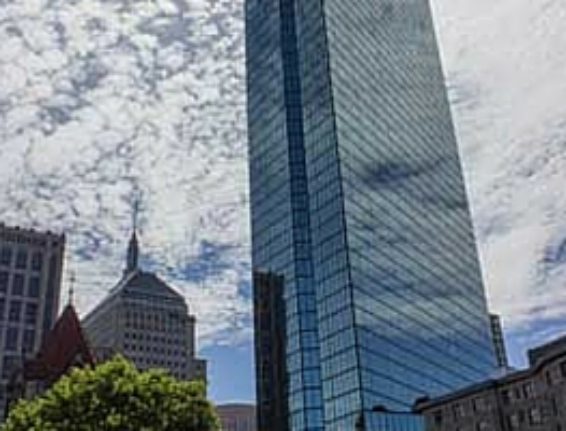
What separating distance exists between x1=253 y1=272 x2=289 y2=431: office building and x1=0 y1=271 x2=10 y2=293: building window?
98.5m

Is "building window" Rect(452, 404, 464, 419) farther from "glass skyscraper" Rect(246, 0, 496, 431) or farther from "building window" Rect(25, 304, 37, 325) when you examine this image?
"building window" Rect(25, 304, 37, 325)

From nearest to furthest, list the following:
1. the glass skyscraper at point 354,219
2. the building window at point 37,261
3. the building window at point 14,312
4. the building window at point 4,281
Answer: the glass skyscraper at point 354,219 < the building window at point 14,312 < the building window at point 4,281 < the building window at point 37,261

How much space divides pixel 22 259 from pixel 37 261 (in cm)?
340

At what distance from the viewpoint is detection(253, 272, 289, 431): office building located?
3809 inches

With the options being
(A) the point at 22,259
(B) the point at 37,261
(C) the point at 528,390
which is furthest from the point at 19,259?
(C) the point at 528,390

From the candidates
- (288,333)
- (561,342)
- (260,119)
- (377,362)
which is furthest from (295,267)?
(561,342)

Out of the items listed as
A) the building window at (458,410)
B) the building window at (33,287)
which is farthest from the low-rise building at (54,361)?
the building window at (33,287)

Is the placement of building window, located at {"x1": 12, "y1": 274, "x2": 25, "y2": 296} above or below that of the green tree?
above

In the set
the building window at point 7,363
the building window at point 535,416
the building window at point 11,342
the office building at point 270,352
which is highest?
the building window at point 11,342

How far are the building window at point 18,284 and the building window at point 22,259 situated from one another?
7.40 ft

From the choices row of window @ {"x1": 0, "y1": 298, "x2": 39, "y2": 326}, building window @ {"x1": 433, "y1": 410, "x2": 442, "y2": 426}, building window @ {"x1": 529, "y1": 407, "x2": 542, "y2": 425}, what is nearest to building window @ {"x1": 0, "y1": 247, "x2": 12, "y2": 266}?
row of window @ {"x1": 0, "y1": 298, "x2": 39, "y2": 326}

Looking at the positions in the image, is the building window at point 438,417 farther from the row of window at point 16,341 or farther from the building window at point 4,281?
the building window at point 4,281

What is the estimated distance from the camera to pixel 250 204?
113 metres

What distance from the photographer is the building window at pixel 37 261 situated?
18943 cm
